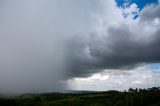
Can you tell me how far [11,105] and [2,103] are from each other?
23.2 feet

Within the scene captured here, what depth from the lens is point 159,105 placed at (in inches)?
7840

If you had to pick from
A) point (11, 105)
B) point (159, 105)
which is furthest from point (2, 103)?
point (159, 105)

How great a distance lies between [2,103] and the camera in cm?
18762

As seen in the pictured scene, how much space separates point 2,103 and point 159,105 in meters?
119

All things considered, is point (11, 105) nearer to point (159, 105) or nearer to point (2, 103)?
point (2, 103)

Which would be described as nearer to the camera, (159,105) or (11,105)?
(11,105)

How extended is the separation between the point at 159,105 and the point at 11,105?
112107 millimetres

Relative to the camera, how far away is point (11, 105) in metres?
186
